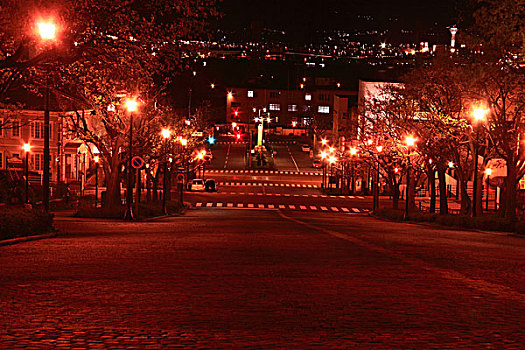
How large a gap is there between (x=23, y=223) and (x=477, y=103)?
2278cm

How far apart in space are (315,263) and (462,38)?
22540 mm

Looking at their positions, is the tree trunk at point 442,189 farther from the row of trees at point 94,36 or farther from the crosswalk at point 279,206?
the row of trees at point 94,36

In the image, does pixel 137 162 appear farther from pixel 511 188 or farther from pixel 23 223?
pixel 511 188

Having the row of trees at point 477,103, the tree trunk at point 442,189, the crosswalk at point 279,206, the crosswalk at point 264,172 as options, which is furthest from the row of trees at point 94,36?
the crosswalk at point 264,172

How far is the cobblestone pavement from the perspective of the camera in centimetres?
721

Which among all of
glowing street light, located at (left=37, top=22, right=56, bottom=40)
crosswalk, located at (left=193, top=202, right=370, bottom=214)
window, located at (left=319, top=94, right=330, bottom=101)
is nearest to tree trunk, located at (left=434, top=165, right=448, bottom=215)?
crosswalk, located at (left=193, top=202, right=370, bottom=214)

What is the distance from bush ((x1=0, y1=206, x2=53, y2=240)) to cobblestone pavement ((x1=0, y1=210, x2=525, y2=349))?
219 centimetres

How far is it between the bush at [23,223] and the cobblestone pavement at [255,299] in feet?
7.20

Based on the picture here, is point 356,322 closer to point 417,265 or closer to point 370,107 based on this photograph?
point 417,265

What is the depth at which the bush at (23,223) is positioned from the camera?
18327 millimetres

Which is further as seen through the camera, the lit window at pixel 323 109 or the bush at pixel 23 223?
the lit window at pixel 323 109

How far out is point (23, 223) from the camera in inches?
763

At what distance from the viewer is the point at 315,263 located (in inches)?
540

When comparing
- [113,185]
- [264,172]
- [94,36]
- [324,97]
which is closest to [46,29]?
[94,36]
